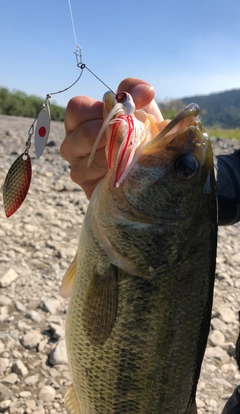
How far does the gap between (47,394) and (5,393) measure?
1.14 feet

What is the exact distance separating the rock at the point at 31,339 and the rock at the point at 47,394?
508 mm

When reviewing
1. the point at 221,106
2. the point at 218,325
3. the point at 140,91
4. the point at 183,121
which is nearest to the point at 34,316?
the point at 218,325

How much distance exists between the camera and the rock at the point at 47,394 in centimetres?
332

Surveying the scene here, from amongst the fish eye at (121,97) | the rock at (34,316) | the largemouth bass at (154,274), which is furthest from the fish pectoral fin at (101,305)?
the rock at (34,316)

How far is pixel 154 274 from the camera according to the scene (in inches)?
70.4

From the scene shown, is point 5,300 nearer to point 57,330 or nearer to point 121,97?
point 57,330

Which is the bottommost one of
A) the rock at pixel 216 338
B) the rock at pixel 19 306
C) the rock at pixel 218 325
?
the rock at pixel 218 325

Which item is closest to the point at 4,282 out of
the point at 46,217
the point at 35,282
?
the point at 35,282

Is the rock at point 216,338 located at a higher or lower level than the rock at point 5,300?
lower

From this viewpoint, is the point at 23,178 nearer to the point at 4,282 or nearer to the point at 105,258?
the point at 105,258

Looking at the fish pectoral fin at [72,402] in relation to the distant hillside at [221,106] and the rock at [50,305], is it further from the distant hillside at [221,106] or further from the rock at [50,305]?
the distant hillside at [221,106]

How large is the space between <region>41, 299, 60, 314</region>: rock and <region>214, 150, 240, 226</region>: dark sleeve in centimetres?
212

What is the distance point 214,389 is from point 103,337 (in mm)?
2503

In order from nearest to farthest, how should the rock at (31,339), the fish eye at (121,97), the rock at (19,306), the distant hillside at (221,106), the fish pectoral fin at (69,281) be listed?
the fish eye at (121,97) → the fish pectoral fin at (69,281) → the rock at (31,339) → the rock at (19,306) → the distant hillside at (221,106)
